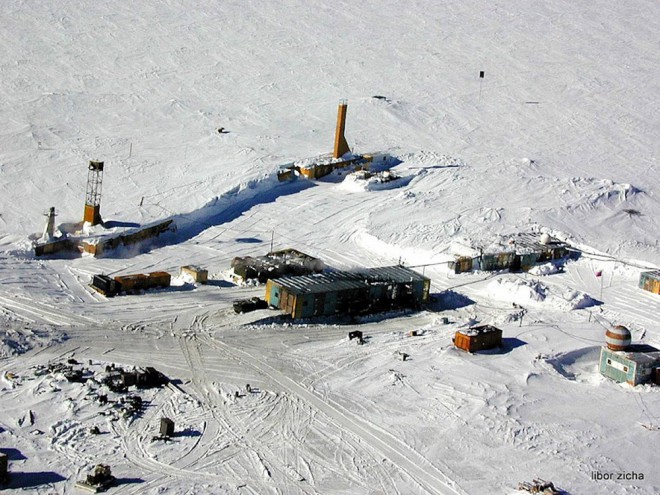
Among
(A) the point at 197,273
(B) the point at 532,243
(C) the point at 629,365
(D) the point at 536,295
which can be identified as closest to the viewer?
(C) the point at 629,365

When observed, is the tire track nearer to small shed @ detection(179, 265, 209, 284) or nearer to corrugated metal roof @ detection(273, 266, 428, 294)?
corrugated metal roof @ detection(273, 266, 428, 294)

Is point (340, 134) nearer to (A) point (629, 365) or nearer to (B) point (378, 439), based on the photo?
(A) point (629, 365)

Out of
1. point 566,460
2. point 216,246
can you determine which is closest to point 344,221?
point 216,246

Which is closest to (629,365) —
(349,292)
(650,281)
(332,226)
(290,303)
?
(650,281)

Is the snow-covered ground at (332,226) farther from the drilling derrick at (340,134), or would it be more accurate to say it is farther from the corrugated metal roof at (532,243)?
the drilling derrick at (340,134)

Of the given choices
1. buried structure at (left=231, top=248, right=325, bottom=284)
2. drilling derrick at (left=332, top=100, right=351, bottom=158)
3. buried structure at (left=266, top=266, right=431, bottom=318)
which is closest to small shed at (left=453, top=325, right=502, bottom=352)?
buried structure at (left=266, top=266, right=431, bottom=318)

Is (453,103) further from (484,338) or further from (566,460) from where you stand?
(566,460)

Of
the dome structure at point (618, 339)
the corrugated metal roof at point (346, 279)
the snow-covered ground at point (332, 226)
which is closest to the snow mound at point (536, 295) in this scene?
the snow-covered ground at point (332, 226)
